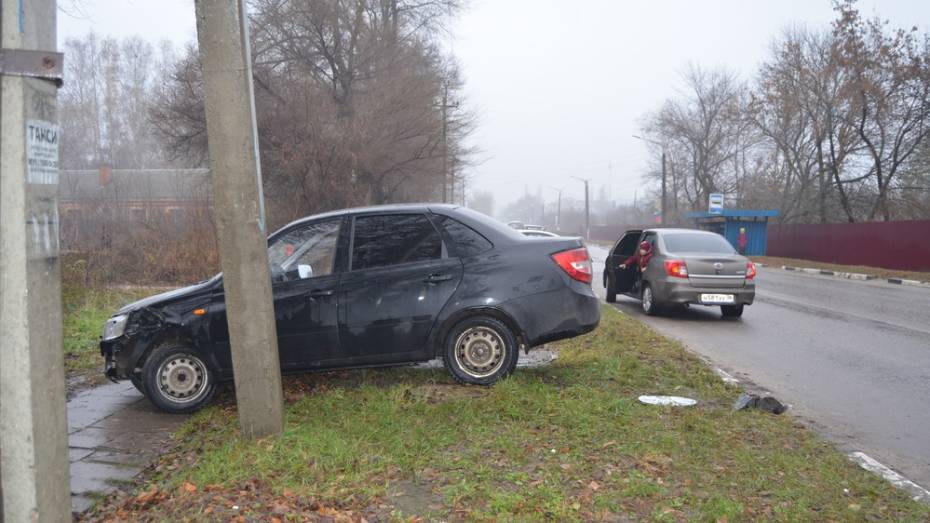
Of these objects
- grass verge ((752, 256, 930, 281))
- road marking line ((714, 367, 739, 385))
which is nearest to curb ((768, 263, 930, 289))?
grass verge ((752, 256, 930, 281))

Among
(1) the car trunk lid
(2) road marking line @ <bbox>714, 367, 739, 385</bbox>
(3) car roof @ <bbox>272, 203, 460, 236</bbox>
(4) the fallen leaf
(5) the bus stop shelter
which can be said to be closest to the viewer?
(4) the fallen leaf

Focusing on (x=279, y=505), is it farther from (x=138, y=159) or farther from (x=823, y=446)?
(x=138, y=159)

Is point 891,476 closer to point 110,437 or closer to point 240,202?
point 240,202

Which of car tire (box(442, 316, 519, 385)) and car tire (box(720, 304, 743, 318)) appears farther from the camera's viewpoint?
car tire (box(720, 304, 743, 318))

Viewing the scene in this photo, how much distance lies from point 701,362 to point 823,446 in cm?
288

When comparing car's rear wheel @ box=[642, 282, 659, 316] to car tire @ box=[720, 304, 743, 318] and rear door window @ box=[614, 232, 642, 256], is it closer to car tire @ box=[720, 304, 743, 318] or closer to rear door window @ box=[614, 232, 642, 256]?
car tire @ box=[720, 304, 743, 318]

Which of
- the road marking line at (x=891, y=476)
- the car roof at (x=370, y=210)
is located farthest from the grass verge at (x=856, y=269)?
the car roof at (x=370, y=210)

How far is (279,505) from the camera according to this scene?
3.70m

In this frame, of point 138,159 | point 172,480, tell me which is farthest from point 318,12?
point 138,159

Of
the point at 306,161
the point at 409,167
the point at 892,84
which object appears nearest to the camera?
the point at 306,161

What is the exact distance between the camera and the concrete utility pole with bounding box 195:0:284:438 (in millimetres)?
4445

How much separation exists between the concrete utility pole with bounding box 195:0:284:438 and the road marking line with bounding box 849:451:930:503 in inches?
156

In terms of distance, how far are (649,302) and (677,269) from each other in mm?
1045

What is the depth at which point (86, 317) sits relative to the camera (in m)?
11.0
